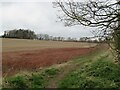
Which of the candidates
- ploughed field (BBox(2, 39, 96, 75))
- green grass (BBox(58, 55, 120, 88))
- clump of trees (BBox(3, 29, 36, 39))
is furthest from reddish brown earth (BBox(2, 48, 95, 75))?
clump of trees (BBox(3, 29, 36, 39))

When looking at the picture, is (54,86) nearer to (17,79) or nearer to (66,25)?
(17,79)

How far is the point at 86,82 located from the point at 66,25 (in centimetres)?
303

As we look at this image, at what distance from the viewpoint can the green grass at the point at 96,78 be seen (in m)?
15.3

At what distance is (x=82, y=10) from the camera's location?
13266mm

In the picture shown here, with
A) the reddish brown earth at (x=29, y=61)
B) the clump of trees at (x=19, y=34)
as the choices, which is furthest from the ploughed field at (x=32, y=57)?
the clump of trees at (x=19, y=34)

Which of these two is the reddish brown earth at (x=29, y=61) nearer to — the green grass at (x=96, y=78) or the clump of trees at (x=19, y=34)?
the green grass at (x=96, y=78)

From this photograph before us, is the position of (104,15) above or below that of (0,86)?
above

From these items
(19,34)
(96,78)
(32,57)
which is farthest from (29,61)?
(19,34)

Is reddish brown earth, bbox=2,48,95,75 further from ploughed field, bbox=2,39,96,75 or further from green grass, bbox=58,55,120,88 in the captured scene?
green grass, bbox=58,55,120,88

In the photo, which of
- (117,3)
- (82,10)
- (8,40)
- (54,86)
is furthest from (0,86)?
(8,40)

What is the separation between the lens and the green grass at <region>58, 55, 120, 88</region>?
601 inches

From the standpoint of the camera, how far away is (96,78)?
53.6ft

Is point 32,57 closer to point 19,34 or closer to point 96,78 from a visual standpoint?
point 96,78

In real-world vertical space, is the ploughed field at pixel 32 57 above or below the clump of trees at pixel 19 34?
below
